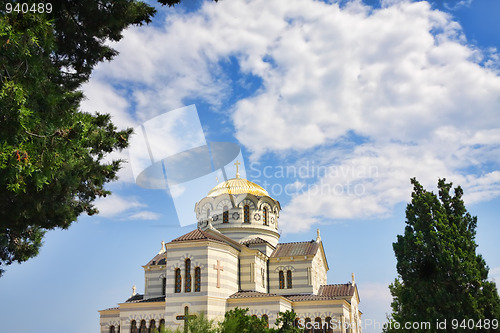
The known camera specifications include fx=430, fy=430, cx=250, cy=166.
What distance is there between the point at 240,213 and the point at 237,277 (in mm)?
6467

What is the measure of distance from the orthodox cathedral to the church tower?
0.09 metres

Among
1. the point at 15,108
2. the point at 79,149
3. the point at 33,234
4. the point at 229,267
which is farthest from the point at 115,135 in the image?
the point at 229,267

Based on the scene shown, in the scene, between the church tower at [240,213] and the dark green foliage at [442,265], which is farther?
the church tower at [240,213]

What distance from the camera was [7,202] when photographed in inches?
408

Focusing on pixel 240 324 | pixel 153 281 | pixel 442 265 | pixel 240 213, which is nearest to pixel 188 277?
pixel 153 281

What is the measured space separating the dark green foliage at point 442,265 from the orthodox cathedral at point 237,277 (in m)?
12.4

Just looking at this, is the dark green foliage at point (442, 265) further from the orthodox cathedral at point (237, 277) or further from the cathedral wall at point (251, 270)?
the cathedral wall at point (251, 270)

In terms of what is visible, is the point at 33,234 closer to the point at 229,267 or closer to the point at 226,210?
the point at 229,267

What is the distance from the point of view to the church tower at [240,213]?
123ft

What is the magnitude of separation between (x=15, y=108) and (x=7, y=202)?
315cm

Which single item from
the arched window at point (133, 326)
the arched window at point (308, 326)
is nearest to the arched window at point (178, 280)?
the arched window at point (133, 326)

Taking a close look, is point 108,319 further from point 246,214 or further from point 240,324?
point 240,324

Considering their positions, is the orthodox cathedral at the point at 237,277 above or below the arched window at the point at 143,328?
above

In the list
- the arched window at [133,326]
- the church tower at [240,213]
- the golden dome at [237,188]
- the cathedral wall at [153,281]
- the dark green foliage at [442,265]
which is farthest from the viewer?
the golden dome at [237,188]
